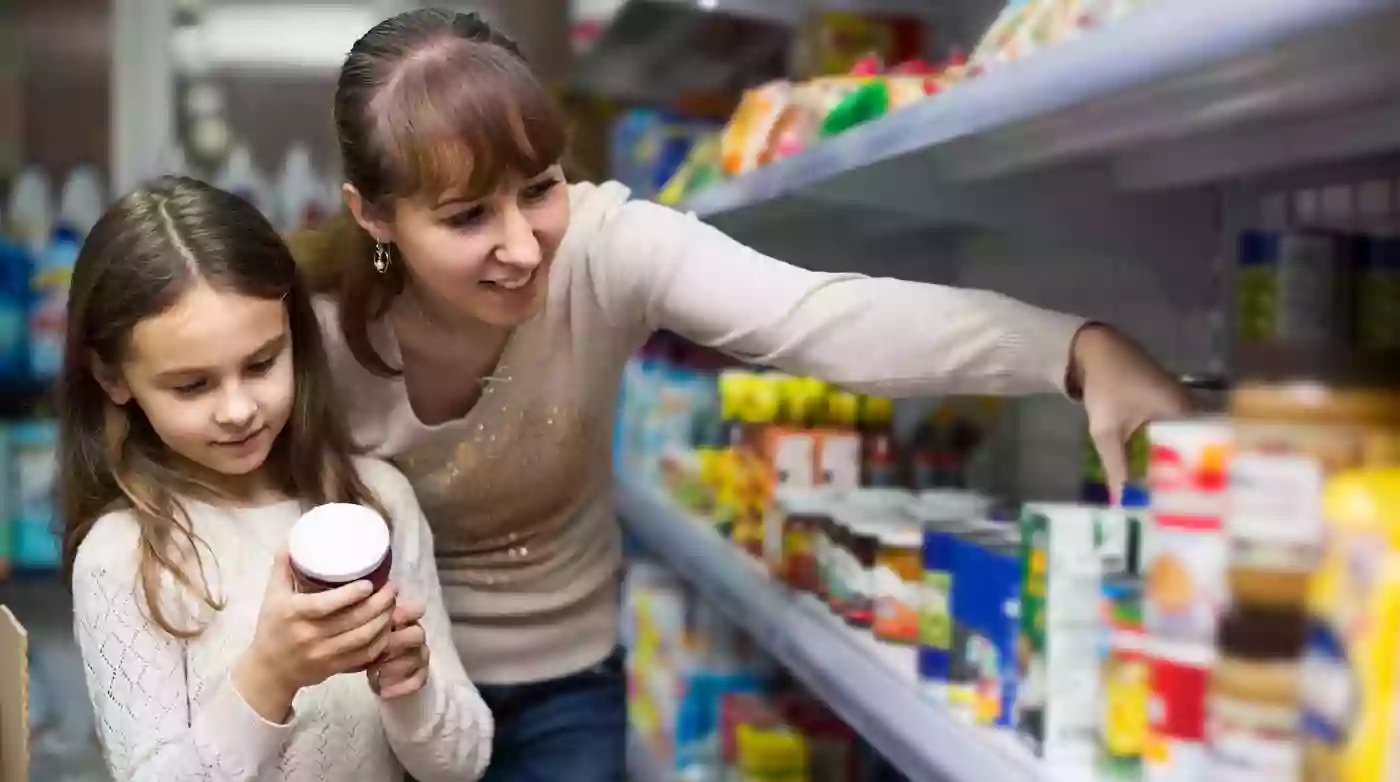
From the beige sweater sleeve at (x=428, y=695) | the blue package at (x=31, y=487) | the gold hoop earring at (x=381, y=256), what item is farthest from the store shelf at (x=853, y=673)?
the blue package at (x=31, y=487)

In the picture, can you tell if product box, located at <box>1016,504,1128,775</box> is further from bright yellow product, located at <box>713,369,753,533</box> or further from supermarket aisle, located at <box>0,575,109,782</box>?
supermarket aisle, located at <box>0,575,109,782</box>

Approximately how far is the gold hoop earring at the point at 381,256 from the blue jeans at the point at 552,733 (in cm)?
55

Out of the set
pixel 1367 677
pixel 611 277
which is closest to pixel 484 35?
pixel 611 277

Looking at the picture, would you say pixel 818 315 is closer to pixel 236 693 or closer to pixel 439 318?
pixel 439 318

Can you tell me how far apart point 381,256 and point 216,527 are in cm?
27

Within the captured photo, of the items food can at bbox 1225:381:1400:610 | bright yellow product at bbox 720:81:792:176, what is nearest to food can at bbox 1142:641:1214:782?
food can at bbox 1225:381:1400:610

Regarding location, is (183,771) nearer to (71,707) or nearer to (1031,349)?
(1031,349)

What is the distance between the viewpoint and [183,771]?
1005 mm

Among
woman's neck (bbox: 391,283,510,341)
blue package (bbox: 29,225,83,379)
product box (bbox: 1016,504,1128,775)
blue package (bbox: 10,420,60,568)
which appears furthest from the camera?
blue package (bbox: 10,420,60,568)

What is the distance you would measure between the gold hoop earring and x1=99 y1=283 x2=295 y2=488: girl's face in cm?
11

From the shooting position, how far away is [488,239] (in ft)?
3.31

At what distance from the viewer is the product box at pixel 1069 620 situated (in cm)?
85

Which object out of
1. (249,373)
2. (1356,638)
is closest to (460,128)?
(249,373)

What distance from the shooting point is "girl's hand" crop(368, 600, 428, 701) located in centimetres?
100
